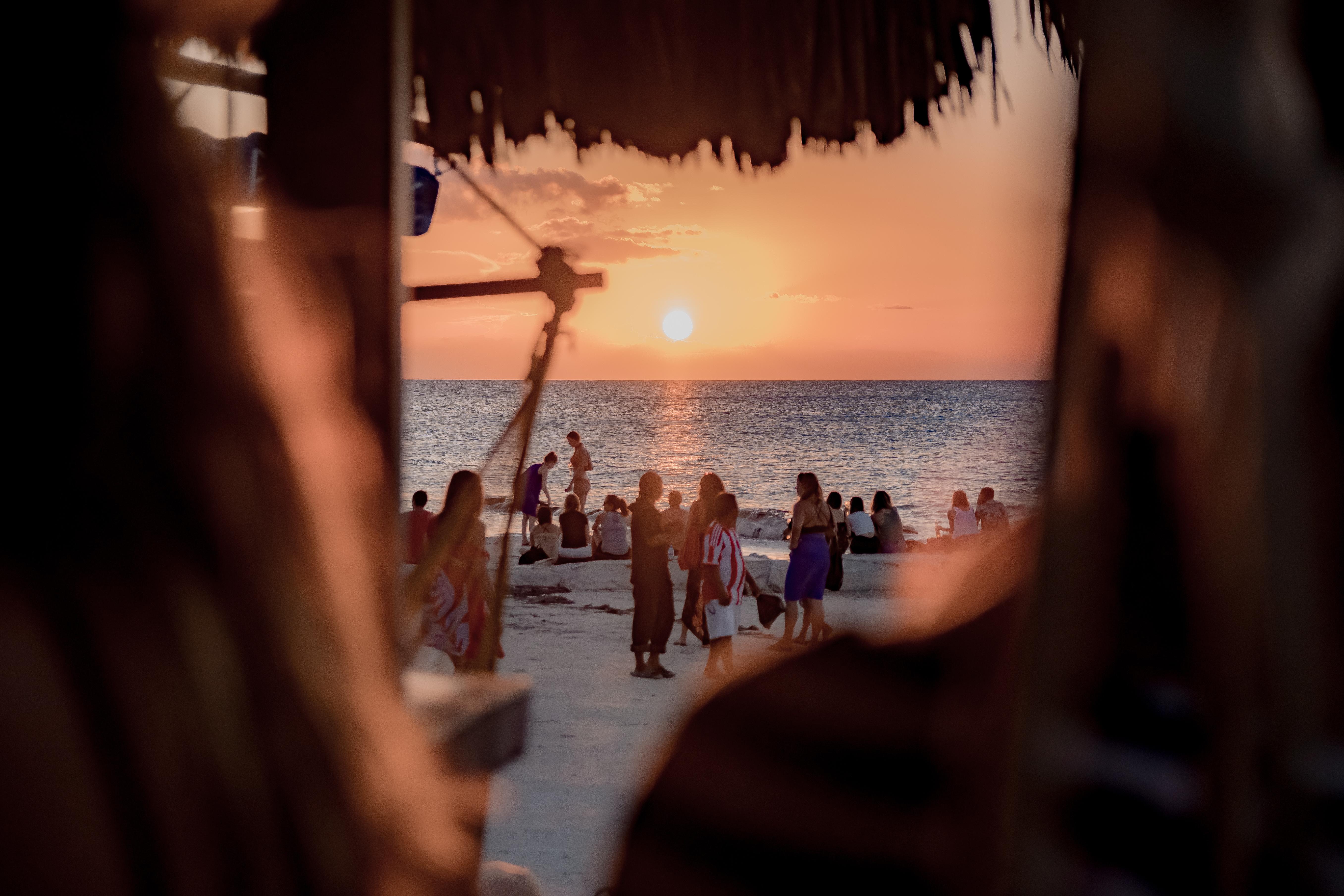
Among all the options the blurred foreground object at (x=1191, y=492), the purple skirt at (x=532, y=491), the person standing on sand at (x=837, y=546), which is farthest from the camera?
the purple skirt at (x=532, y=491)

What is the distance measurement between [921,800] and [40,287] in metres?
0.49

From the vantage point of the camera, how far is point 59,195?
1.43 ft

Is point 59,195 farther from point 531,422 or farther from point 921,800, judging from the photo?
point 531,422

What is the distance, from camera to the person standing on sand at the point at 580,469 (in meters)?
12.5

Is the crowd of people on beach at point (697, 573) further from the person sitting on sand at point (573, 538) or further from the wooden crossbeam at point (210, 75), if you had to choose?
the person sitting on sand at point (573, 538)

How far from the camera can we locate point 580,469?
1305cm

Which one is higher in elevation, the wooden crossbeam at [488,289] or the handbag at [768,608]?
the wooden crossbeam at [488,289]

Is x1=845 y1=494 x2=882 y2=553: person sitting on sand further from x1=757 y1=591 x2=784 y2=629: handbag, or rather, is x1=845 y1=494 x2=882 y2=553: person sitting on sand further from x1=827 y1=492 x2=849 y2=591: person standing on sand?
x1=757 y1=591 x2=784 y2=629: handbag

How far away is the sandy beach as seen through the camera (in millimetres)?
3355

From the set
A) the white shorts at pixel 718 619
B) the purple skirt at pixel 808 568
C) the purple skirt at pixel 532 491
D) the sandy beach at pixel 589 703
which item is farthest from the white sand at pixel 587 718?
the purple skirt at pixel 532 491

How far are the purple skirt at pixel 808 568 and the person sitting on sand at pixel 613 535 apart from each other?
3.97 m

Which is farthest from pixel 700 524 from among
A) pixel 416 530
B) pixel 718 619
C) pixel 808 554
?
pixel 416 530

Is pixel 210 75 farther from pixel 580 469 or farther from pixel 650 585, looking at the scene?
pixel 580 469

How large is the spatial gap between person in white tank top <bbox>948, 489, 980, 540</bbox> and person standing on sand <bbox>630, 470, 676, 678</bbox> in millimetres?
3931
